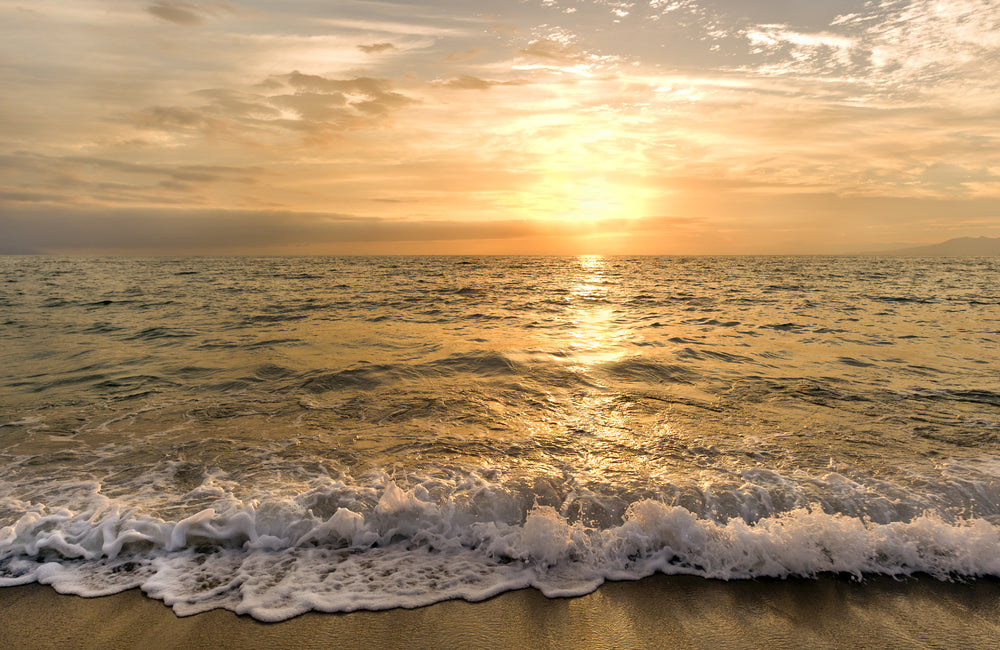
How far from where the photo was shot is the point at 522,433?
651 cm

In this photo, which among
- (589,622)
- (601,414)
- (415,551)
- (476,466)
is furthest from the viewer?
(601,414)

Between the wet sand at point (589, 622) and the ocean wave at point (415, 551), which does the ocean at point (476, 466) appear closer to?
the ocean wave at point (415, 551)

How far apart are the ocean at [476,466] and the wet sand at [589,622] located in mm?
156

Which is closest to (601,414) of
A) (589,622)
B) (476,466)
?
(476,466)

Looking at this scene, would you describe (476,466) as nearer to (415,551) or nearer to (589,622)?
(415,551)

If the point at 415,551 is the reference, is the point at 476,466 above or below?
above

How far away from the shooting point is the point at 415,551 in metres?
4.02

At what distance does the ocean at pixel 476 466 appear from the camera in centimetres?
378

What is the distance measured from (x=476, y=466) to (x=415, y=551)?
147 cm

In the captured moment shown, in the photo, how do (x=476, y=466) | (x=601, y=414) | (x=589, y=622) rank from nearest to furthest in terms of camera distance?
(x=589, y=622) → (x=476, y=466) → (x=601, y=414)

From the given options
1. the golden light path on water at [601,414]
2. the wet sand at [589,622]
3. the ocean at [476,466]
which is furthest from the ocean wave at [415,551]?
the golden light path on water at [601,414]

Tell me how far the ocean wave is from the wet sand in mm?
131

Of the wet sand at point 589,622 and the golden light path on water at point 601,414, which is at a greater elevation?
the golden light path on water at point 601,414

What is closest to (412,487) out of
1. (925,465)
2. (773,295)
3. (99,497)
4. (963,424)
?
(99,497)
